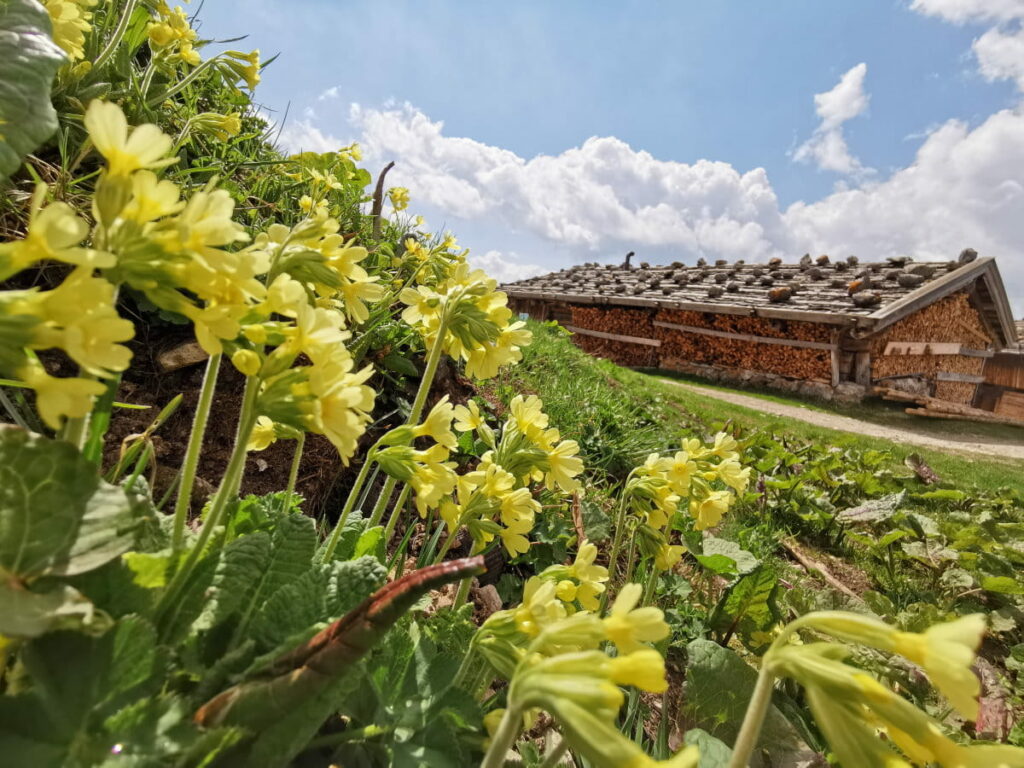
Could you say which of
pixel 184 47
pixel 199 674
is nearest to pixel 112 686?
pixel 199 674

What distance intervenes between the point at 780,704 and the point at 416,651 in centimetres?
103

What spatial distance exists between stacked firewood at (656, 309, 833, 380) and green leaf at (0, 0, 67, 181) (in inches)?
495

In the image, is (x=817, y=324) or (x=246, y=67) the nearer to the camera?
(x=246, y=67)

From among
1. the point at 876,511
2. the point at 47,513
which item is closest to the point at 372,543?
the point at 47,513

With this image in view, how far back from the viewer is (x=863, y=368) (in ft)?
36.4

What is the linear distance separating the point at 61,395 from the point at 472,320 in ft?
2.22

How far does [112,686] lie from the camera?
Answer: 1.60 feet

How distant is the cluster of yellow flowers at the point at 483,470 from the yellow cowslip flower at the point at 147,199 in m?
0.45

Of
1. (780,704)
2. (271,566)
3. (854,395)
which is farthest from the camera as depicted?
(854,395)

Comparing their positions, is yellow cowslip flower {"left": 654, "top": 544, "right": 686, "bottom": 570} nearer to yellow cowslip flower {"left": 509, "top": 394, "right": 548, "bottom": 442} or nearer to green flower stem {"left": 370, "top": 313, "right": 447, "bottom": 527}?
yellow cowslip flower {"left": 509, "top": 394, "right": 548, "bottom": 442}

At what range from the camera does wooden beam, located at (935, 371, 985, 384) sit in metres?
12.8

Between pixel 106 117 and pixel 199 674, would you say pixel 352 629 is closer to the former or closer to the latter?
pixel 199 674

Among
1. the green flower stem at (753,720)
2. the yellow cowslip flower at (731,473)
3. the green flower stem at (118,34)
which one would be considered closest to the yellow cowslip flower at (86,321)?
the green flower stem at (753,720)

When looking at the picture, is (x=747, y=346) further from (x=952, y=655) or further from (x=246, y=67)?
(x=952, y=655)
